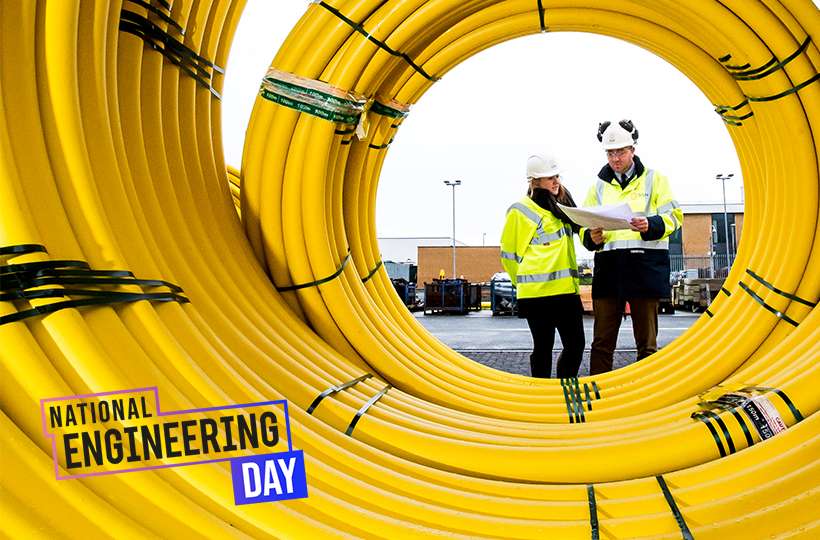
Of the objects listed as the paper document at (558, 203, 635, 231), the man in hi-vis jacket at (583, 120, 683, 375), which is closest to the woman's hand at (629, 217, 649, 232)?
the man in hi-vis jacket at (583, 120, 683, 375)

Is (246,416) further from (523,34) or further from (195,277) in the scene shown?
(523,34)

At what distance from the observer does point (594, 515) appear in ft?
4.88

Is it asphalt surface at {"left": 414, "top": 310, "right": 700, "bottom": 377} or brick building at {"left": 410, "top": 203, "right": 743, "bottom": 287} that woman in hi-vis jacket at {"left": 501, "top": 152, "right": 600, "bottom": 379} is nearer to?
asphalt surface at {"left": 414, "top": 310, "right": 700, "bottom": 377}

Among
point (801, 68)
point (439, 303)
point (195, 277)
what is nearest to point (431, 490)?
point (195, 277)

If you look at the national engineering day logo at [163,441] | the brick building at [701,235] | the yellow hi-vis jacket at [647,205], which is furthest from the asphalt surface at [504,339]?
the brick building at [701,235]

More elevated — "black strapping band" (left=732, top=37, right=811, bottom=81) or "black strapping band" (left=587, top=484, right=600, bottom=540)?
"black strapping band" (left=732, top=37, right=811, bottom=81)

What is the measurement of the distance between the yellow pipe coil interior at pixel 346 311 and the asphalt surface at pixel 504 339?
264 centimetres

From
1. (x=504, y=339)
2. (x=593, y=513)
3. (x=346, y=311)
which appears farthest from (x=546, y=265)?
(x=504, y=339)

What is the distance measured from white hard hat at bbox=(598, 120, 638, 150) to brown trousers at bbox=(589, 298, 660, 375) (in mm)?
899

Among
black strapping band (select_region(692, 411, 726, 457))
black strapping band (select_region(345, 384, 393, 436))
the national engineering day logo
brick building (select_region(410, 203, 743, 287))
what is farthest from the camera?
brick building (select_region(410, 203, 743, 287))

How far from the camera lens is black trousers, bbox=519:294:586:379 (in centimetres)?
359

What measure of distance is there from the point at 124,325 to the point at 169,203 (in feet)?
2.33

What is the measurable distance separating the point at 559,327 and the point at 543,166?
3.21 feet

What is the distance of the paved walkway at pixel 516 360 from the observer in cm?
535
